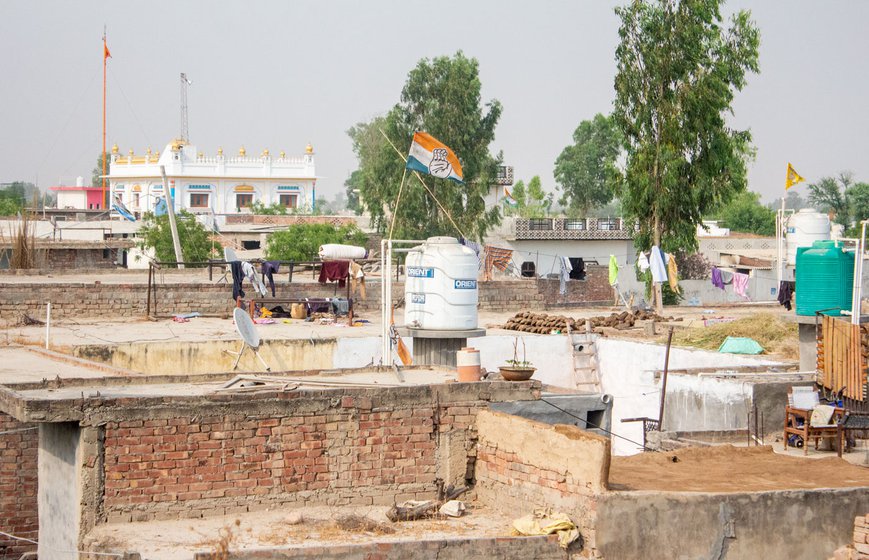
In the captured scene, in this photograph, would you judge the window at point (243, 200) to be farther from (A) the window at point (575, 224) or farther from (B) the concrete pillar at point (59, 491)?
(B) the concrete pillar at point (59, 491)

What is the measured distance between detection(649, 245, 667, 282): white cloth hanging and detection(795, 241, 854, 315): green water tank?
42.0 ft

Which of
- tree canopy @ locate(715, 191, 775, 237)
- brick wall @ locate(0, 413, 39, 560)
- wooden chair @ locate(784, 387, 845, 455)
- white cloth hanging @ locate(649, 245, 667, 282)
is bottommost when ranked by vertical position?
brick wall @ locate(0, 413, 39, 560)

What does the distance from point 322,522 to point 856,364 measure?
8.20 m

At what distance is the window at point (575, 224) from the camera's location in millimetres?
44125

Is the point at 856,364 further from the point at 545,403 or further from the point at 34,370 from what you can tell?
the point at 34,370

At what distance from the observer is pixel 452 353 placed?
53.6ft

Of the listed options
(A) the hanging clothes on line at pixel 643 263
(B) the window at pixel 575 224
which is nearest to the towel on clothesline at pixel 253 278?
(A) the hanging clothes on line at pixel 643 263

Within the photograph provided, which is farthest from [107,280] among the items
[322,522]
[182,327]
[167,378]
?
[322,522]

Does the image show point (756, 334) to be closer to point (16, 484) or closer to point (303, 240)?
point (16, 484)

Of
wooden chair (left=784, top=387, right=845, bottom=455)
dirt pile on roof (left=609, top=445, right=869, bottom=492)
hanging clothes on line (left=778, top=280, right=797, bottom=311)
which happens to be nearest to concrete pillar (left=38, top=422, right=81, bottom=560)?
dirt pile on roof (left=609, top=445, right=869, bottom=492)

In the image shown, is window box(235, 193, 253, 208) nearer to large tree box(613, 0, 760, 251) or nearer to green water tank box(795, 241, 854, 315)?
large tree box(613, 0, 760, 251)

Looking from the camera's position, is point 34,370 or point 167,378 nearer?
point 167,378

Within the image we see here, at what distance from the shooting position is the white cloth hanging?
3017cm

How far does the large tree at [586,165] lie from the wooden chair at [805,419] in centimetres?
5749
